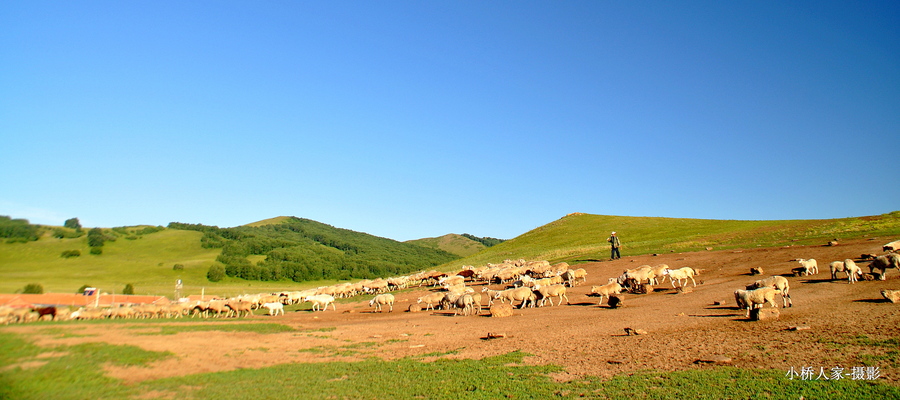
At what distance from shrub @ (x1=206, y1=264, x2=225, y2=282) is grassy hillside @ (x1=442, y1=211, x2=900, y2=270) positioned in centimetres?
5174

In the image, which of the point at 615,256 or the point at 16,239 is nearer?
the point at 16,239

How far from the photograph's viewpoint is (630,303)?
2402 centimetres

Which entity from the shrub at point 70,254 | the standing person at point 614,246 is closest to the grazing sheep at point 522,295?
the standing person at point 614,246

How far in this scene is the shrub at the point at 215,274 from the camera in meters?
91.0

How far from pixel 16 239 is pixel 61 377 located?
42.1m

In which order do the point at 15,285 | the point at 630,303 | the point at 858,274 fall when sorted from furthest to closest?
the point at 15,285 → the point at 630,303 → the point at 858,274

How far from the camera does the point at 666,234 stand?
220 ft

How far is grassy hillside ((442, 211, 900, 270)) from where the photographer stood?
148 ft

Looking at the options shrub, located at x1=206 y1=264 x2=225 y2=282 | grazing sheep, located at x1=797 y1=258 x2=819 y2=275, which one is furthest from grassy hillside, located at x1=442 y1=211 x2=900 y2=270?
shrub, located at x1=206 y1=264 x2=225 y2=282

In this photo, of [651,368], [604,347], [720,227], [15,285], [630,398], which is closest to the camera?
[630,398]

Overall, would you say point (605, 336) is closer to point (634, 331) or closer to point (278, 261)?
point (634, 331)

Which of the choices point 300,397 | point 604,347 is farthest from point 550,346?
point 300,397

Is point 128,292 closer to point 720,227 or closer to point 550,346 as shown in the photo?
point 550,346

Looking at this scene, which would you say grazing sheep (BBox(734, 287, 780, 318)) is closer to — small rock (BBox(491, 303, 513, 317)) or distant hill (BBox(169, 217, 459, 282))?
small rock (BBox(491, 303, 513, 317))
